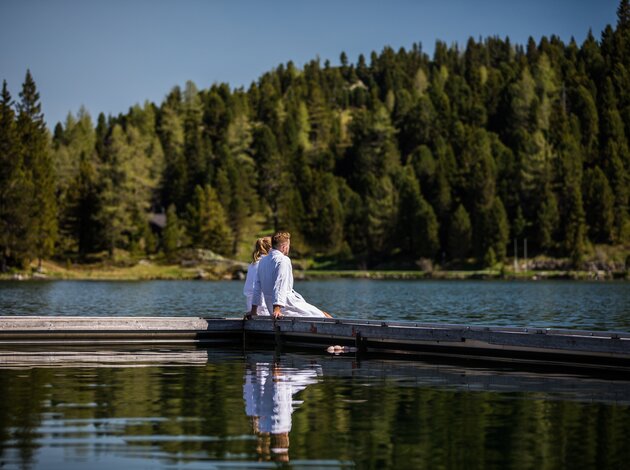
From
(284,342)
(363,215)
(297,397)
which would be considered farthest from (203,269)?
(297,397)

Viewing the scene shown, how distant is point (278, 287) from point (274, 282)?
29cm

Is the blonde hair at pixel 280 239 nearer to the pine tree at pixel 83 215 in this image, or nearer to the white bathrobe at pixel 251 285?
the white bathrobe at pixel 251 285

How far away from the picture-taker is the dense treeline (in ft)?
385

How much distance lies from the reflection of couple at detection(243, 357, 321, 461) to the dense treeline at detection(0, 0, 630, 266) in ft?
270

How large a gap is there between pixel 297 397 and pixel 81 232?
111153 mm

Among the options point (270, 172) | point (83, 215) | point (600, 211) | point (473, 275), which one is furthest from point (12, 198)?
point (600, 211)

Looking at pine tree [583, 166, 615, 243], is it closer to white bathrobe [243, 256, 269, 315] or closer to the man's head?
white bathrobe [243, 256, 269, 315]

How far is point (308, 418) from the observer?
10883mm

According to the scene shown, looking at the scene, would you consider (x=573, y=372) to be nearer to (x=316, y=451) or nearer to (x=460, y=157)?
(x=316, y=451)

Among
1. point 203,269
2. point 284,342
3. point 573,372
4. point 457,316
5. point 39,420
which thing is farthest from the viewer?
point 203,269

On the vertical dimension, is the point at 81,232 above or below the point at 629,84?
below

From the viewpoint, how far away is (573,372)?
15422 mm

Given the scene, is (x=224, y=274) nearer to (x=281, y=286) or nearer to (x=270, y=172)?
(x=270, y=172)

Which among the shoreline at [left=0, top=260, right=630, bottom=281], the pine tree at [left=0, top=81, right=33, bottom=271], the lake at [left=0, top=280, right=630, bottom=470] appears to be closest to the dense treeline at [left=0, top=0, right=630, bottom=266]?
the pine tree at [left=0, top=81, right=33, bottom=271]
